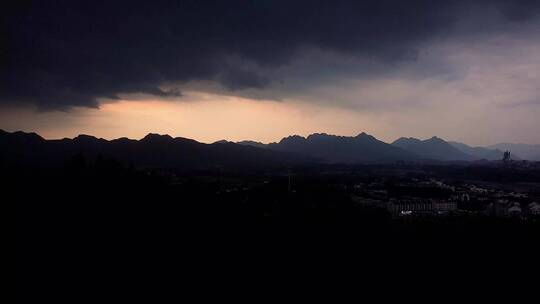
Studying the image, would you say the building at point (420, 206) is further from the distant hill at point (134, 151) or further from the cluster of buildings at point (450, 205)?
the distant hill at point (134, 151)

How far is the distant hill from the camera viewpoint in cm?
11861

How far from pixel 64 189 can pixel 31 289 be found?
1185 centimetres

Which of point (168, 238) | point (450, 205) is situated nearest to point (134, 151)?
point (450, 205)

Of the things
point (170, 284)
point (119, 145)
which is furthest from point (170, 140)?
point (170, 284)

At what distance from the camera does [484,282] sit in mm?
20156

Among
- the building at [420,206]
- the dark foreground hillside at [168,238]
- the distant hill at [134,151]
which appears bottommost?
the building at [420,206]

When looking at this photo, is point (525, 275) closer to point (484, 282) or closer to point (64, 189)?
point (484, 282)

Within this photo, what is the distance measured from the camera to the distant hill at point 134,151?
119 metres

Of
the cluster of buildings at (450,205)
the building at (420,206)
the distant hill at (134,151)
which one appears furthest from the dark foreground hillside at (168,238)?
the distant hill at (134,151)

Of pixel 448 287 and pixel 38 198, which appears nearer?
pixel 448 287

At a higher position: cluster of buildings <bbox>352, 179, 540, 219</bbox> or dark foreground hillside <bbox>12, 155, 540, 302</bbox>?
dark foreground hillside <bbox>12, 155, 540, 302</bbox>

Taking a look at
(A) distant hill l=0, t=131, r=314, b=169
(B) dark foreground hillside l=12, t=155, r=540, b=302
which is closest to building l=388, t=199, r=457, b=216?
(B) dark foreground hillside l=12, t=155, r=540, b=302

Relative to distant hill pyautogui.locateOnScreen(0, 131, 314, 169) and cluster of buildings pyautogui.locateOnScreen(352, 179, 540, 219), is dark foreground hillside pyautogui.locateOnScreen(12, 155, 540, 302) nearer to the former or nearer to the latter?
cluster of buildings pyautogui.locateOnScreen(352, 179, 540, 219)

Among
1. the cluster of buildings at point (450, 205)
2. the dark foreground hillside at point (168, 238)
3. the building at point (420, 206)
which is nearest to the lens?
the dark foreground hillside at point (168, 238)
